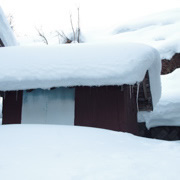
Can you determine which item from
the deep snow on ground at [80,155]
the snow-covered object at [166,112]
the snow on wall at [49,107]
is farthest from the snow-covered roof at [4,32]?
the deep snow on ground at [80,155]

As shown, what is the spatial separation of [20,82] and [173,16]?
1980cm

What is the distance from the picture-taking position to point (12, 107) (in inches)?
253

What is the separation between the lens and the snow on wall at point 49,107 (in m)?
6.11

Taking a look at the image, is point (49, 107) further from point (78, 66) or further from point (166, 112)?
point (166, 112)

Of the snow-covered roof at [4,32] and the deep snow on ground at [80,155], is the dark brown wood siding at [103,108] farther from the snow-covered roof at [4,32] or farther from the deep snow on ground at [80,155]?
the snow-covered roof at [4,32]

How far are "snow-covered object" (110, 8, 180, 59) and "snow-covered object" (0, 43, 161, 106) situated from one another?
10.6m

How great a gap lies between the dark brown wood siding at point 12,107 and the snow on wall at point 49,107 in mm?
122

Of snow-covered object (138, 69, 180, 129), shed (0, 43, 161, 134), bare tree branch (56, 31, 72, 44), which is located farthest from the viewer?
bare tree branch (56, 31, 72, 44)

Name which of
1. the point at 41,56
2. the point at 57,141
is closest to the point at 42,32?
the point at 41,56

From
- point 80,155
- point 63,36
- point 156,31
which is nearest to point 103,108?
point 80,155

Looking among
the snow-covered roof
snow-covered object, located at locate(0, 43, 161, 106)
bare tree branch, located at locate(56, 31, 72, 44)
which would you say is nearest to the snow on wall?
snow-covered object, located at locate(0, 43, 161, 106)

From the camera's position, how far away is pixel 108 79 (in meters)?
5.38

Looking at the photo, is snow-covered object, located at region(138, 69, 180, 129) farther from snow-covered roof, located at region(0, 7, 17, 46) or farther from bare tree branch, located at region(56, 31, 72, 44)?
bare tree branch, located at region(56, 31, 72, 44)

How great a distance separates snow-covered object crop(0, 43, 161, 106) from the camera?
5.42m
